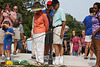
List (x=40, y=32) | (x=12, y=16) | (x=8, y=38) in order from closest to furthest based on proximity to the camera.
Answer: (x=40, y=32) → (x=8, y=38) → (x=12, y=16)

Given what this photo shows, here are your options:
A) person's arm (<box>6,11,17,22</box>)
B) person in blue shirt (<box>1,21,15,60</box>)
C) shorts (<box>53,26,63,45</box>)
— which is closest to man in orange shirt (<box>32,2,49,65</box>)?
shorts (<box>53,26,63,45</box>)

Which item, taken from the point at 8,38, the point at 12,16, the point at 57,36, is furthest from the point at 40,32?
the point at 12,16

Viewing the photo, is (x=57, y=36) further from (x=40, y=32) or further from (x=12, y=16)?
(x=12, y=16)

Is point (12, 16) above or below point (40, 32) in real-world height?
above

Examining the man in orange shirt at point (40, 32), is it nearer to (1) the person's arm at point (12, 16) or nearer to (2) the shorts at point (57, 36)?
(2) the shorts at point (57, 36)

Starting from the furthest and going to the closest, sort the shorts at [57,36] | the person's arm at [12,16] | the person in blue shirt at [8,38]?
the person's arm at [12,16] → the person in blue shirt at [8,38] → the shorts at [57,36]

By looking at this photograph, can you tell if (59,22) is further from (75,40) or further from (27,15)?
(27,15)

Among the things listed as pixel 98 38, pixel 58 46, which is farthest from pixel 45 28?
pixel 98 38

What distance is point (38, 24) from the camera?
760 cm

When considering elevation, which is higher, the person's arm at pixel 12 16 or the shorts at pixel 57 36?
Answer: the person's arm at pixel 12 16

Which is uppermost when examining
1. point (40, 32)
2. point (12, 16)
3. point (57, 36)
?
point (12, 16)

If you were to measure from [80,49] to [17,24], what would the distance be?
3540 mm

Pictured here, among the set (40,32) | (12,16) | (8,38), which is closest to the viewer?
(40,32)

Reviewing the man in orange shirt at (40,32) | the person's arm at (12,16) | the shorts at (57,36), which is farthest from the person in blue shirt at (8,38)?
the shorts at (57,36)
